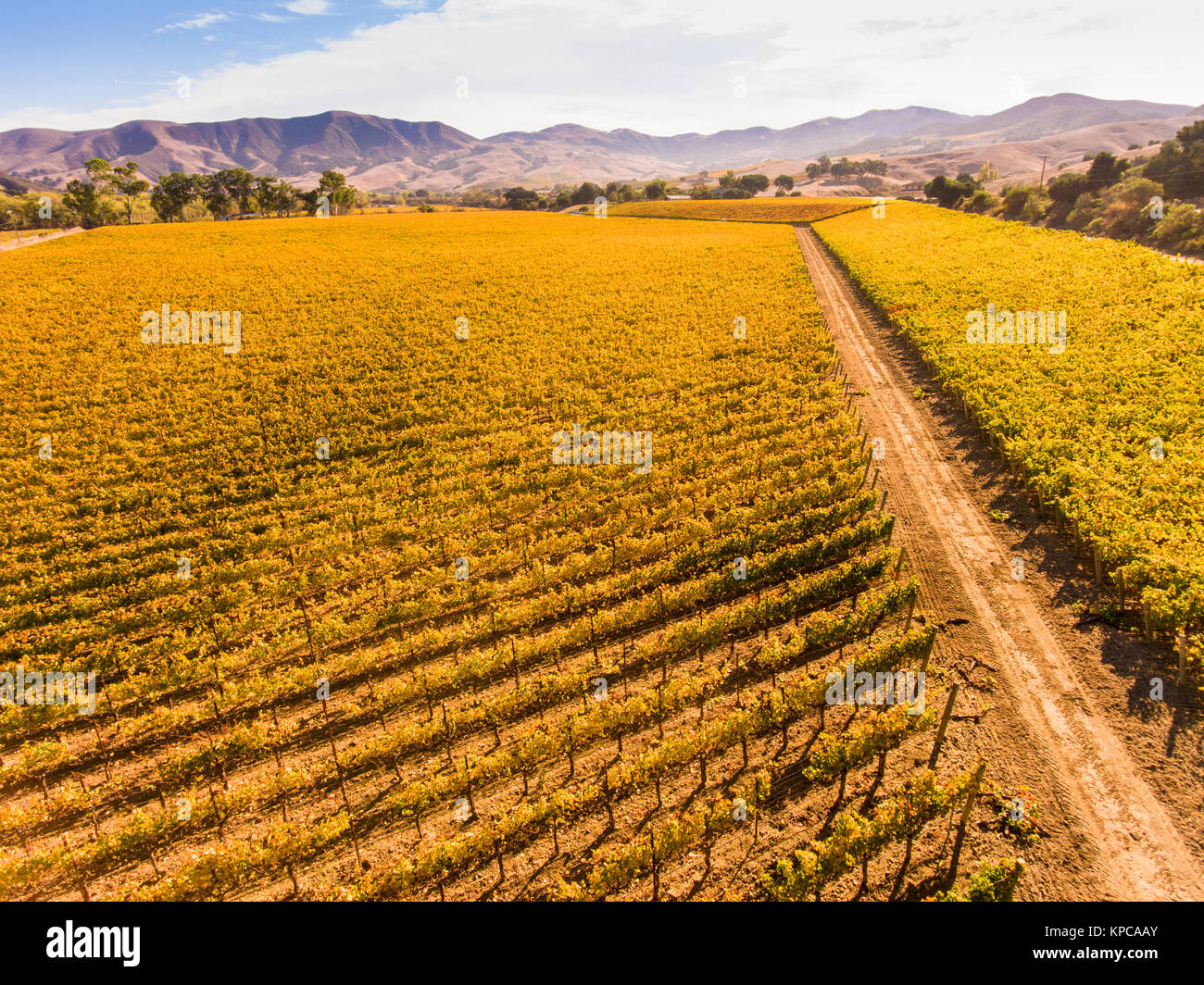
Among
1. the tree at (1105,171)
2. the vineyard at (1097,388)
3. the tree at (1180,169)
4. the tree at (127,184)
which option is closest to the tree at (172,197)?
the tree at (127,184)

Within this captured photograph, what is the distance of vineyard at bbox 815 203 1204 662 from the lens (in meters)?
18.3

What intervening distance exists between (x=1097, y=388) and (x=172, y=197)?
17263cm

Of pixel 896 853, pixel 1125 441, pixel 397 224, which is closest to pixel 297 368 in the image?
pixel 896 853

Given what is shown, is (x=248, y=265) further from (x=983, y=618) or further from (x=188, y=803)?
(x=983, y=618)

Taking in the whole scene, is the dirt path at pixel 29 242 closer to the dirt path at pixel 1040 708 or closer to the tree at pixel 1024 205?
the dirt path at pixel 1040 708

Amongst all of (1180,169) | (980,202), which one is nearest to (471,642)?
(1180,169)

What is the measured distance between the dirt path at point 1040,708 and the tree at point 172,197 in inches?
6432

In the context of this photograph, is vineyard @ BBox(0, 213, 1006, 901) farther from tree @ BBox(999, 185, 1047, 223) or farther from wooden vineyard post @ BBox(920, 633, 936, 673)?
tree @ BBox(999, 185, 1047, 223)

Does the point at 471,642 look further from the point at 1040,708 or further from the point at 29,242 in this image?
the point at 29,242

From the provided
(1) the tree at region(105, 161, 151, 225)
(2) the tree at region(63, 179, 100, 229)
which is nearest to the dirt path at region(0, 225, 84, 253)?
(2) the tree at region(63, 179, 100, 229)

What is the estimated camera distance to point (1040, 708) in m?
14.7

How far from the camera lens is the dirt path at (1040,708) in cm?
1123

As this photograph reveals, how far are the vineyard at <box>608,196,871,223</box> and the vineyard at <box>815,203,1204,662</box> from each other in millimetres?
71914

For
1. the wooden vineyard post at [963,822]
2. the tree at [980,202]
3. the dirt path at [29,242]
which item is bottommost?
the wooden vineyard post at [963,822]
